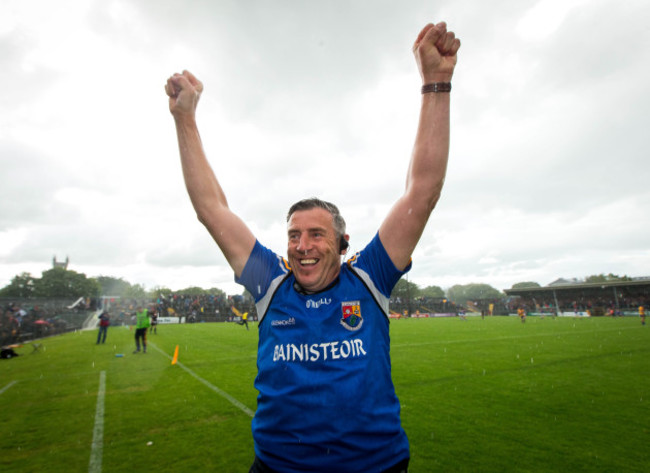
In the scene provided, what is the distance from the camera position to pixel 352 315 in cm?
196

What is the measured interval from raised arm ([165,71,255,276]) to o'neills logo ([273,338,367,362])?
0.62 metres

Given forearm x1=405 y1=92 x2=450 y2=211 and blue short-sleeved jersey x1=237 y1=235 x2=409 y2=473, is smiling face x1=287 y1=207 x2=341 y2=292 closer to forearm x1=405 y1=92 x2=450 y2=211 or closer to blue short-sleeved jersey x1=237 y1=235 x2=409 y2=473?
blue short-sleeved jersey x1=237 y1=235 x2=409 y2=473

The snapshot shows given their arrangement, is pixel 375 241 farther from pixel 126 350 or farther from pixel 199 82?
pixel 126 350

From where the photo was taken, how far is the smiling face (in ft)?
6.88

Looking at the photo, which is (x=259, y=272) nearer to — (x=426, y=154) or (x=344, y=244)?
(x=344, y=244)

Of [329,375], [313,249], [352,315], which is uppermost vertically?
[313,249]

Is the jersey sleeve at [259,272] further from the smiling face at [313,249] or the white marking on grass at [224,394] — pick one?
the white marking on grass at [224,394]

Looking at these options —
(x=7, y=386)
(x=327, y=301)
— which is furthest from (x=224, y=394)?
(x=327, y=301)

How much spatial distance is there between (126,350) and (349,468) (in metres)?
19.6

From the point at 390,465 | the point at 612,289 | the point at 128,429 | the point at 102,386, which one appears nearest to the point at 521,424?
the point at 390,465

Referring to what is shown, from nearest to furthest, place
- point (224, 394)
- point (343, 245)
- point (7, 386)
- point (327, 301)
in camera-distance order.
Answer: point (327, 301)
point (343, 245)
point (224, 394)
point (7, 386)

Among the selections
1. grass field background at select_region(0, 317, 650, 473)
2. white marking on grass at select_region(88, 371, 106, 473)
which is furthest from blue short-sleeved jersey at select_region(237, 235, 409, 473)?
white marking on grass at select_region(88, 371, 106, 473)

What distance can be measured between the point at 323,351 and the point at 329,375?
0.12 m

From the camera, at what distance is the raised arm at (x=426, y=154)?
189cm
